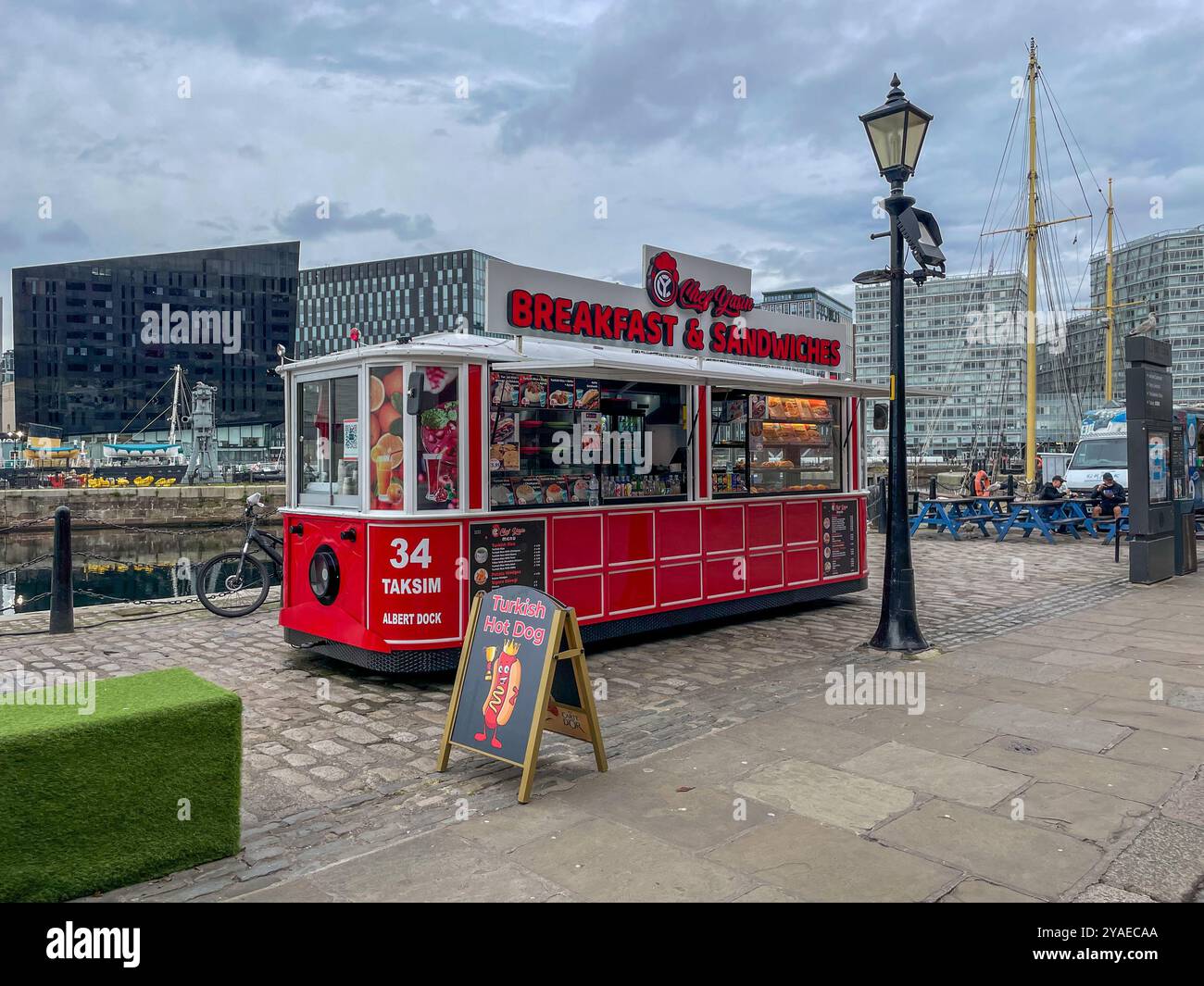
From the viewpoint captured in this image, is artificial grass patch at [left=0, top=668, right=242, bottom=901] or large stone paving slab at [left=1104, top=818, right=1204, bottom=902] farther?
large stone paving slab at [left=1104, top=818, right=1204, bottom=902]

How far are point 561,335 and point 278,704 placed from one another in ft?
13.1

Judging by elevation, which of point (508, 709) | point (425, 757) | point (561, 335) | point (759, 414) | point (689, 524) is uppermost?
point (561, 335)

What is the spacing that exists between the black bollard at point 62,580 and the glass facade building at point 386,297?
316 feet

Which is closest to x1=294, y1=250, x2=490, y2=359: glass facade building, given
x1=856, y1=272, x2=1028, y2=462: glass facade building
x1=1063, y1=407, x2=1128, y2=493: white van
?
x1=856, y1=272, x2=1028, y2=462: glass facade building

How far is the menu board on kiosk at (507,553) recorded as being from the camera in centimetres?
739

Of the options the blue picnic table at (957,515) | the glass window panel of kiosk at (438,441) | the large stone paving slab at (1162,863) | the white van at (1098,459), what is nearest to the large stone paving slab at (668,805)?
the large stone paving slab at (1162,863)

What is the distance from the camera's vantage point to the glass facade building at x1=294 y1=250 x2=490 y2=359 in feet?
353

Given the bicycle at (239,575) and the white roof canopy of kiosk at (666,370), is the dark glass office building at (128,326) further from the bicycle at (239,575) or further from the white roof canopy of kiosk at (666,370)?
the white roof canopy of kiosk at (666,370)

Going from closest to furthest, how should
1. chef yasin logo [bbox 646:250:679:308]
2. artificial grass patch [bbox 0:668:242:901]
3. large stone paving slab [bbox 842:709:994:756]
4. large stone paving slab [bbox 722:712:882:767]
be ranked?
artificial grass patch [bbox 0:668:242:901], large stone paving slab [bbox 722:712:882:767], large stone paving slab [bbox 842:709:994:756], chef yasin logo [bbox 646:250:679:308]

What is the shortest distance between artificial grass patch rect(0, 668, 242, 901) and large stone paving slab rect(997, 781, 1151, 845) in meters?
3.74

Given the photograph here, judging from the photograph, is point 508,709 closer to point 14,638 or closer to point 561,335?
point 561,335

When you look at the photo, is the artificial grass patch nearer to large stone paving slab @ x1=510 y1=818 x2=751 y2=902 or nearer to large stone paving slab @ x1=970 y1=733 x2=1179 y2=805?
large stone paving slab @ x1=510 y1=818 x2=751 y2=902
